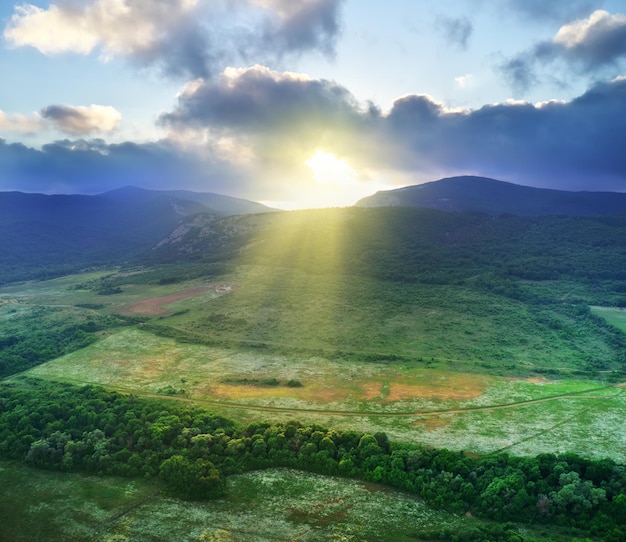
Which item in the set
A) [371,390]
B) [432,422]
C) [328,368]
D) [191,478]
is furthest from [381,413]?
[191,478]

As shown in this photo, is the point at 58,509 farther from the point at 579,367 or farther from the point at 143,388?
the point at 579,367

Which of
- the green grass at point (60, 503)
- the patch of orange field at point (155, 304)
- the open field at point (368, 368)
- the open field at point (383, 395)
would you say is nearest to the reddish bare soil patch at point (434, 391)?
the open field at point (383, 395)

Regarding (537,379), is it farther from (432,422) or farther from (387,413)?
(387,413)

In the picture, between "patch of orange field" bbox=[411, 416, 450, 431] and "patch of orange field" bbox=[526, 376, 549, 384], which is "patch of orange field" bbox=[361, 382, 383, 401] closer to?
"patch of orange field" bbox=[411, 416, 450, 431]

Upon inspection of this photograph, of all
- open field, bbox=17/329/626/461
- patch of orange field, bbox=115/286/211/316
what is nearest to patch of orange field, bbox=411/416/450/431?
open field, bbox=17/329/626/461

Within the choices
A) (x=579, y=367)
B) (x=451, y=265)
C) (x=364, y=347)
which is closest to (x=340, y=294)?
(x=364, y=347)

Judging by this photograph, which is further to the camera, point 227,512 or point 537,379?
point 537,379

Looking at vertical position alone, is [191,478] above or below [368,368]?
below
